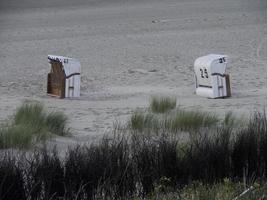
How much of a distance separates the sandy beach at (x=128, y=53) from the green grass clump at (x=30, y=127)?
0.31m

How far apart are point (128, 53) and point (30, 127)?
13579 millimetres

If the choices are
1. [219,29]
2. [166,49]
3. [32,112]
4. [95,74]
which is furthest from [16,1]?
[32,112]

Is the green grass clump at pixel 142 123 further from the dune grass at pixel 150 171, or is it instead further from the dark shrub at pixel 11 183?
the dark shrub at pixel 11 183

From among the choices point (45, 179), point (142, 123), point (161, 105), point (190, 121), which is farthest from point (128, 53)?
point (45, 179)

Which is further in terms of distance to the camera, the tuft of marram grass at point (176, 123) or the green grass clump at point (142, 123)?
the green grass clump at point (142, 123)

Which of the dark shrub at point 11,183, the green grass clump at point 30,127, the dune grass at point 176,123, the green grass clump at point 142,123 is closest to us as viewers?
the dark shrub at point 11,183

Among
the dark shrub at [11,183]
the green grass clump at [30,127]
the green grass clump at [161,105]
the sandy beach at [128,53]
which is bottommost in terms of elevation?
the dark shrub at [11,183]

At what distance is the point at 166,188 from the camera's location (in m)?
6.68

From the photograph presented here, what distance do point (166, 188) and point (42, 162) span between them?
125 cm

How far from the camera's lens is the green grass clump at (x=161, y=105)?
40.1 feet

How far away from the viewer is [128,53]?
23203 millimetres

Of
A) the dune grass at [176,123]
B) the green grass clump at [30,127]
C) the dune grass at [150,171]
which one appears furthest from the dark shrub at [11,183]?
the dune grass at [176,123]

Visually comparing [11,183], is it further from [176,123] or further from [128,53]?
[128,53]

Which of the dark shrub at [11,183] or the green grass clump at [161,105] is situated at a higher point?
the green grass clump at [161,105]
